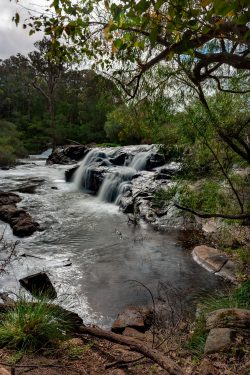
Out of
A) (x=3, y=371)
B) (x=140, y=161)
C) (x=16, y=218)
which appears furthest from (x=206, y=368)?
(x=140, y=161)

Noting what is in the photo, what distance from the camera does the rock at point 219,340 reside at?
387cm

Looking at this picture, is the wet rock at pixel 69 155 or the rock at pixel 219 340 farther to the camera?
the wet rock at pixel 69 155

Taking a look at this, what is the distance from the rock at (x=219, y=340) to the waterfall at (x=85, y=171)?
48.7 feet

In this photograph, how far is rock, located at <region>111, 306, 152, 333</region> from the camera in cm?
537

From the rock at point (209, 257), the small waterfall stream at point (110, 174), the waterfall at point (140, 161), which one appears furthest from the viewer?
the waterfall at point (140, 161)

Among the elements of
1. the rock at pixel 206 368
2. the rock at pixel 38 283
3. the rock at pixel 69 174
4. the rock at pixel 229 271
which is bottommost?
the rock at pixel 38 283

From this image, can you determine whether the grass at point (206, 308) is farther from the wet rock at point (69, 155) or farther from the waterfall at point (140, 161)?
the wet rock at point (69, 155)

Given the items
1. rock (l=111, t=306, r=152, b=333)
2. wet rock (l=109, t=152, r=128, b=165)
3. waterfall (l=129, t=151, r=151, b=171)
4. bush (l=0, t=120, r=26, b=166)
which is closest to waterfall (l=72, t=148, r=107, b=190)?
wet rock (l=109, t=152, r=128, b=165)

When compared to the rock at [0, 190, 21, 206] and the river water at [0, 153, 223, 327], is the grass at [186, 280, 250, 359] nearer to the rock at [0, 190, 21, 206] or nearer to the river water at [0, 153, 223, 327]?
the river water at [0, 153, 223, 327]

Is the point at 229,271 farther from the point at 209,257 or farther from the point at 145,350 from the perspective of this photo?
the point at 145,350

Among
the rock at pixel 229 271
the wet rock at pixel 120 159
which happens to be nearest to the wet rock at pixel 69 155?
the wet rock at pixel 120 159

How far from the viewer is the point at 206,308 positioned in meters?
5.54

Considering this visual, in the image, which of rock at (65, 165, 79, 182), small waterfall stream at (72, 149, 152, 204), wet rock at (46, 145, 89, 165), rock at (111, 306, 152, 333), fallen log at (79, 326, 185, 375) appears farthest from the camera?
wet rock at (46, 145, 89, 165)

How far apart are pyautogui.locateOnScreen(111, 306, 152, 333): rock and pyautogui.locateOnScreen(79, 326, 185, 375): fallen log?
1216 mm
